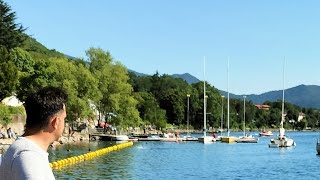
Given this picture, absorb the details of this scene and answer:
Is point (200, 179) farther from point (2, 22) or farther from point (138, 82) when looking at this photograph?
point (138, 82)

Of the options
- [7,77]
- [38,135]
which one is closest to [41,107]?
[38,135]

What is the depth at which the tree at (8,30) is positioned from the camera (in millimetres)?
81375

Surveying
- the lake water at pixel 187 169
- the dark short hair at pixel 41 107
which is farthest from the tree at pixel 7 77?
the dark short hair at pixel 41 107

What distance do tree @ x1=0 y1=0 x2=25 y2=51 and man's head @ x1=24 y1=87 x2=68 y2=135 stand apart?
3108 inches

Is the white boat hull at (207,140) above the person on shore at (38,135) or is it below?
below

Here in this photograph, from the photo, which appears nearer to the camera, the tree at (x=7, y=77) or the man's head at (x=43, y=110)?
the man's head at (x=43, y=110)

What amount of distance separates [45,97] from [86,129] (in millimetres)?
82153

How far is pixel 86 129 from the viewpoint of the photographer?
279ft

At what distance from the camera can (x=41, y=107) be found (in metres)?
3.65

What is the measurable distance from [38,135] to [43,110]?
16 cm

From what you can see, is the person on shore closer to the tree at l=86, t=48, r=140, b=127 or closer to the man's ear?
the man's ear

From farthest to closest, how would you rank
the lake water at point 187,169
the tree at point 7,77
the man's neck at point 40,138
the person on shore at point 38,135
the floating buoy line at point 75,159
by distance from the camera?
the tree at point 7,77 → the floating buoy line at point 75,159 → the lake water at point 187,169 → the man's neck at point 40,138 → the person on shore at point 38,135

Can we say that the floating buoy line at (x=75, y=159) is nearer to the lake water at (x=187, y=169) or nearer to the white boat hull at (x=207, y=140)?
the lake water at (x=187, y=169)

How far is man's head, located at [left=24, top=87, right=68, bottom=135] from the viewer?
12.0ft
